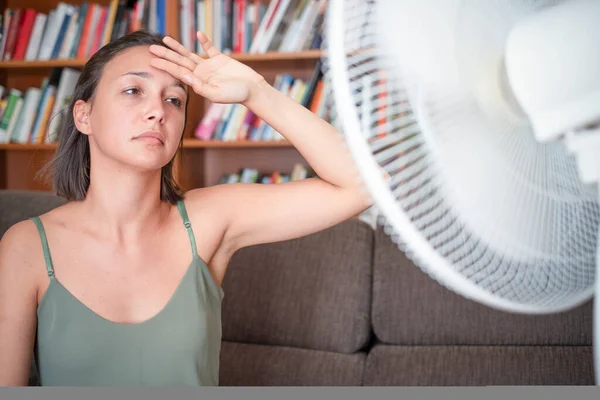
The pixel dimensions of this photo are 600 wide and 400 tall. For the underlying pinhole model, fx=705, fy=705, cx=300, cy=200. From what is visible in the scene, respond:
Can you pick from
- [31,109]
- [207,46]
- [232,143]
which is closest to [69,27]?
[31,109]

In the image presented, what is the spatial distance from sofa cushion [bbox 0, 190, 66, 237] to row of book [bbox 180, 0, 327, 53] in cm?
120

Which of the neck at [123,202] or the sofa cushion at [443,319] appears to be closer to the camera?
the neck at [123,202]

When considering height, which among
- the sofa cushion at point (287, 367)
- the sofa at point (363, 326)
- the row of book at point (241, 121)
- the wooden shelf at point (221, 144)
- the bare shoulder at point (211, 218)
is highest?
the row of book at point (241, 121)

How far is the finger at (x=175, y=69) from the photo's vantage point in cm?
100

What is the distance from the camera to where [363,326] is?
167 cm

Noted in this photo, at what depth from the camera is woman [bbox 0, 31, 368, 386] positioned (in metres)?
1.07

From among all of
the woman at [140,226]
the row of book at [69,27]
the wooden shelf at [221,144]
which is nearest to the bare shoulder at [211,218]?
the woman at [140,226]

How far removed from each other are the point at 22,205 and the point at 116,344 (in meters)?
0.77

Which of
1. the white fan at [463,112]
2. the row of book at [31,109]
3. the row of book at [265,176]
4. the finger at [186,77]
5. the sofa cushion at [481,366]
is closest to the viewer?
the white fan at [463,112]

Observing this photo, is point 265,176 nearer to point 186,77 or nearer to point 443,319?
point 443,319

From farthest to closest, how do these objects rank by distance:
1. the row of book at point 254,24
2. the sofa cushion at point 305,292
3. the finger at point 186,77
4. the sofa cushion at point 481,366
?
the row of book at point 254,24 → the sofa cushion at point 305,292 → the sofa cushion at point 481,366 → the finger at point 186,77

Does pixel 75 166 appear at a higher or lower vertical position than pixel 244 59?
lower

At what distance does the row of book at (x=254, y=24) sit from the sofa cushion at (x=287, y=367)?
1395 millimetres

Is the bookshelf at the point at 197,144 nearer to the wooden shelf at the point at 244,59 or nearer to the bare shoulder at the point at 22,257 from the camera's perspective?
the wooden shelf at the point at 244,59
